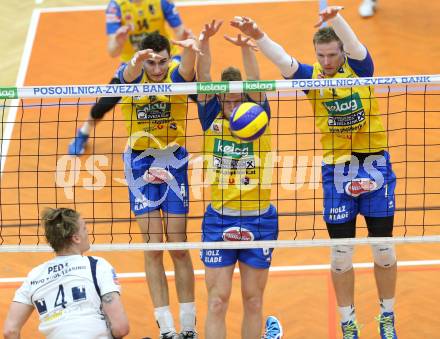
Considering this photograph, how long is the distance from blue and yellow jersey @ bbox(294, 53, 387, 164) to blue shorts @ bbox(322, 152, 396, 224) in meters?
0.11

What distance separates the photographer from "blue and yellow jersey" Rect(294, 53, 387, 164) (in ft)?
27.4

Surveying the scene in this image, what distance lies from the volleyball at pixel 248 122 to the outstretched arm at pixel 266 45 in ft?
2.08

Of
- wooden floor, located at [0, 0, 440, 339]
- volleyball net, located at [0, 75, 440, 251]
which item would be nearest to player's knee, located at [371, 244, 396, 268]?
wooden floor, located at [0, 0, 440, 339]

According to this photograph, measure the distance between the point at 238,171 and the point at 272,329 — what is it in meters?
1.60

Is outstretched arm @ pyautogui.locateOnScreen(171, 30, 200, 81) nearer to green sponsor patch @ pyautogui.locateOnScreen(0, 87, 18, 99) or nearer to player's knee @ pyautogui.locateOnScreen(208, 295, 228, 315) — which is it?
green sponsor patch @ pyautogui.locateOnScreen(0, 87, 18, 99)

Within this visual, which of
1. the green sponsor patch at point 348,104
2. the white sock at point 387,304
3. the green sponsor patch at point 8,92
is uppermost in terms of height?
the green sponsor patch at point 8,92

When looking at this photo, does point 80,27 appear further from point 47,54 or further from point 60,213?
point 60,213

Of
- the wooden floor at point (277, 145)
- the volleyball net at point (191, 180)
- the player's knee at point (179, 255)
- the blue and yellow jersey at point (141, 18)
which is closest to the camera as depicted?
the player's knee at point (179, 255)

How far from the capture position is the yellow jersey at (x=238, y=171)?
27.1ft

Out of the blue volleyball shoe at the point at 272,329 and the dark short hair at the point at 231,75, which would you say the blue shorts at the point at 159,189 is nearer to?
the dark short hair at the point at 231,75

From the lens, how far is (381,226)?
8.51 m

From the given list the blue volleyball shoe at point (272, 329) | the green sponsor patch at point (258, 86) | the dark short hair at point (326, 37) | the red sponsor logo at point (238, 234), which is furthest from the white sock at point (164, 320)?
the dark short hair at point (326, 37)

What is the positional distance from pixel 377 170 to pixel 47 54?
313 inches

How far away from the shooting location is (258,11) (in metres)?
15.6
